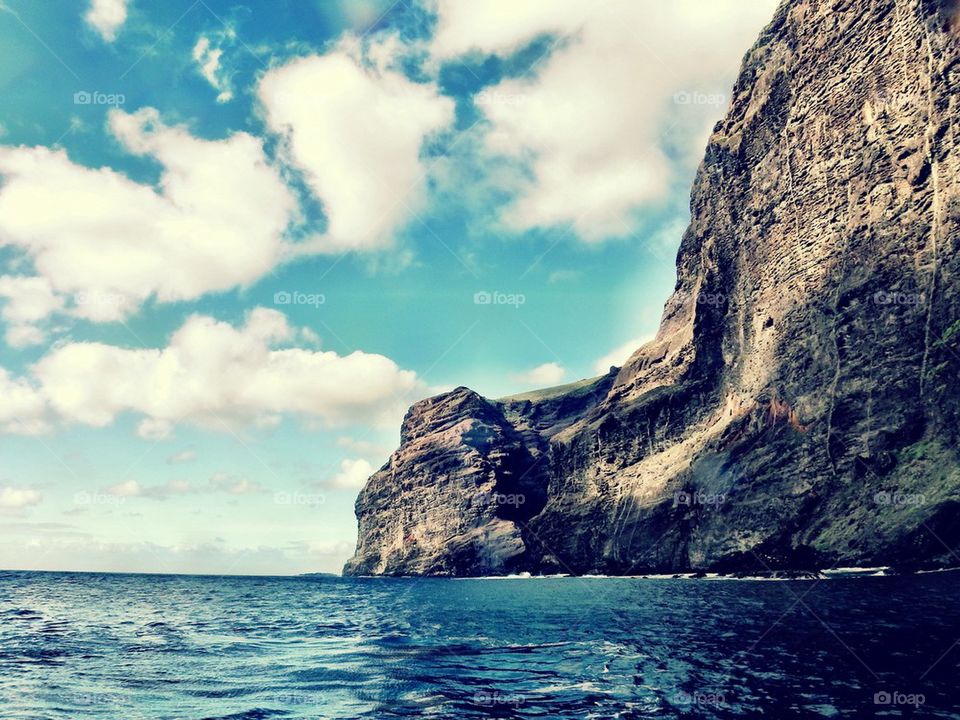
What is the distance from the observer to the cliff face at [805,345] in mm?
66500

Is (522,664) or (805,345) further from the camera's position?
(805,345)

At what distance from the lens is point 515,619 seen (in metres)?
42.9

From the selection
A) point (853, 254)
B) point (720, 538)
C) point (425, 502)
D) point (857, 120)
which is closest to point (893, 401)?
point (853, 254)

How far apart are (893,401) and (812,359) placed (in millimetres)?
13700

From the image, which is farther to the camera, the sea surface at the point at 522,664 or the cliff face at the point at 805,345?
the cliff face at the point at 805,345

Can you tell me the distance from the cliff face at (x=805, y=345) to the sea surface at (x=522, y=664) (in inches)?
1116

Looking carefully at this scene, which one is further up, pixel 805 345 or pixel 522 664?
pixel 805 345

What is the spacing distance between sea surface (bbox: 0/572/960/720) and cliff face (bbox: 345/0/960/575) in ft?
→ 93.0

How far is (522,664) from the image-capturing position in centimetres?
2434

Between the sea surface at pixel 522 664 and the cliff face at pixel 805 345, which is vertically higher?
the cliff face at pixel 805 345

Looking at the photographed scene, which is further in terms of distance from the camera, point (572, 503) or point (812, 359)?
point (572, 503)

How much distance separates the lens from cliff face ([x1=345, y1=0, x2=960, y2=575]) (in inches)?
2618

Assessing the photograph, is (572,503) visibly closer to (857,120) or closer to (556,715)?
(857,120)

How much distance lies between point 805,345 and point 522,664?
74.6 m
